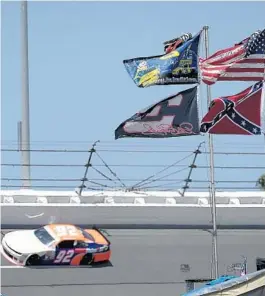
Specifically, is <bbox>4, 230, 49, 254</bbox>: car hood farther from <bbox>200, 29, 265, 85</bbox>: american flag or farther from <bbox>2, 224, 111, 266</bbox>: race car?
<bbox>200, 29, 265, 85</bbox>: american flag

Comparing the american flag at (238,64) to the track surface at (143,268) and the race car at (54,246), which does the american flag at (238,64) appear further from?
the track surface at (143,268)

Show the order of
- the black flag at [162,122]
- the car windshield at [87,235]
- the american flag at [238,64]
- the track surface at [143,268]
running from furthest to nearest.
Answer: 1. the car windshield at [87,235]
2. the track surface at [143,268]
3. the black flag at [162,122]
4. the american flag at [238,64]

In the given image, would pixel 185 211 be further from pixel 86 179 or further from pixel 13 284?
pixel 13 284

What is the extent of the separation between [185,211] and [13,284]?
4663 millimetres

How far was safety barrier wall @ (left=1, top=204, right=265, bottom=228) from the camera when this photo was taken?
750 inches

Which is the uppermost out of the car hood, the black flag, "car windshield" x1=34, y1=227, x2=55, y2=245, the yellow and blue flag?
the yellow and blue flag

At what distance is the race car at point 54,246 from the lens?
1744 cm

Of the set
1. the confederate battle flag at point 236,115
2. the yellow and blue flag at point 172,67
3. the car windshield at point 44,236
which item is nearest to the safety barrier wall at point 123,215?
the car windshield at point 44,236

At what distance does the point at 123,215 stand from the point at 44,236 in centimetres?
251

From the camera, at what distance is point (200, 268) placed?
60.6 ft

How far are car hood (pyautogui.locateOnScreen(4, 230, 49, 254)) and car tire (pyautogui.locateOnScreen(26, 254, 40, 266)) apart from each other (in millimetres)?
130

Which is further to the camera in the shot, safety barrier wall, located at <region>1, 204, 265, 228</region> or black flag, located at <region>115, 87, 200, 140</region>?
safety barrier wall, located at <region>1, 204, 265, 228</region>

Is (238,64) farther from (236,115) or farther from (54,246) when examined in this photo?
(54,246)

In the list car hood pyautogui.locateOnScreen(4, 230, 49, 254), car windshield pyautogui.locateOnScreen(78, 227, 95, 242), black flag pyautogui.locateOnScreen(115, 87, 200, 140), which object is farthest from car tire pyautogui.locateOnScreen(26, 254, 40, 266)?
black flag pyautogui.locateOnScreen(115, 87, 200, 140)
